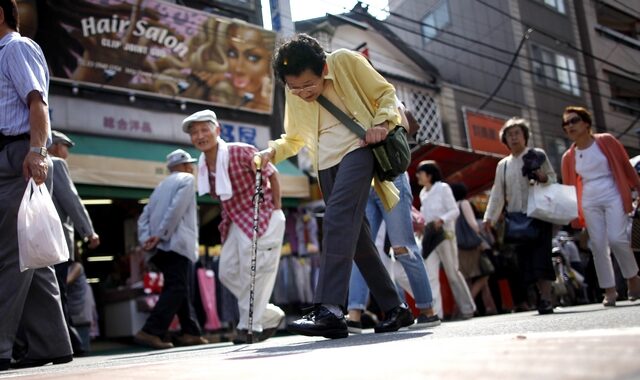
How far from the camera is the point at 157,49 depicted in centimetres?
1043

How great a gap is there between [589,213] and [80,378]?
4615mm

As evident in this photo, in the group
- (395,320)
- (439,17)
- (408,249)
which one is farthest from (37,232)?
(439,17)

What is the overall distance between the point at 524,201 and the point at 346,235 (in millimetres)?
2567

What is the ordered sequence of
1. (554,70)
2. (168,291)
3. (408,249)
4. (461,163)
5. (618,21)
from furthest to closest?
1. (554,70)
2. (618,21)
3. (461,163)
4. (168,291)
5. (408,249)

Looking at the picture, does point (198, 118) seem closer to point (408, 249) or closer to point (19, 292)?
point (408, 249)

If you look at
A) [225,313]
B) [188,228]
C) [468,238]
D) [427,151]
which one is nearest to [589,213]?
[468,238]

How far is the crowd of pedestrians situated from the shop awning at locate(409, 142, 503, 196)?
148 centimetres

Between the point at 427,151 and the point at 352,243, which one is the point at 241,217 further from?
the point at 427,151

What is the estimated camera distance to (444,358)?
51.1 inches

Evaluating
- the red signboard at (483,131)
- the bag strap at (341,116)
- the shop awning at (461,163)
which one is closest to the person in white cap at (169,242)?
the bag strap at (341,116)

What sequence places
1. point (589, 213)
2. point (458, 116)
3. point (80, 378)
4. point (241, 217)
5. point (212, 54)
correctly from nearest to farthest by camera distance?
point (80, 378) → point (241, 217) → point (589, 213) → point (212, 54) → point (458, 116)

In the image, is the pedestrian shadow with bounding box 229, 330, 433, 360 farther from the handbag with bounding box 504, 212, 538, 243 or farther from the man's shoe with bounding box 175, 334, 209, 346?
the man's shoe with bounding box 175, 334, 209, 346

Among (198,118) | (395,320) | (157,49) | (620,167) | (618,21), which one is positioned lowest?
(395,320)

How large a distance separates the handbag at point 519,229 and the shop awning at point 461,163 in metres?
4.09
